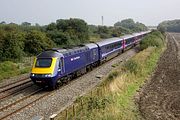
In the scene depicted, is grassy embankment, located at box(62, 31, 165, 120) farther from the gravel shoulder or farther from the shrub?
the gravel shoulder

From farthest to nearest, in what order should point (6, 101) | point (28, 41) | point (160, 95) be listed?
point (28, 41) → point (160, 95) → point (6, 101)

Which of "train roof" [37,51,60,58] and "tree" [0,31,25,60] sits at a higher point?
"train roof" [37,51,60,58]

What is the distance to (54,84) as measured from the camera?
945 inches

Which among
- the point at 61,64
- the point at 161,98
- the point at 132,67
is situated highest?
the point at 61,64

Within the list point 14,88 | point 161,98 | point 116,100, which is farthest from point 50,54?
point 161,98

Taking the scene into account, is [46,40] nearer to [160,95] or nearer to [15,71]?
[15,71]

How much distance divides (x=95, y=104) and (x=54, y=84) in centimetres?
729

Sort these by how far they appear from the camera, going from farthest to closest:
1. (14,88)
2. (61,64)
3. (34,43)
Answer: (34,43) → (14,88) → (61,64)

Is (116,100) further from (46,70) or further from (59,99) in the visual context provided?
(46,70)

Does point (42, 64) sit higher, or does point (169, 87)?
point (42, 64)

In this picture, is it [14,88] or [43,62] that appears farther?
[14,88]

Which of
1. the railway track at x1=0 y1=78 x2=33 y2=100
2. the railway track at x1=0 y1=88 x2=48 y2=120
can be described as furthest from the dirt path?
the railway track at x1=0 y1=78 x2=33 y2=100

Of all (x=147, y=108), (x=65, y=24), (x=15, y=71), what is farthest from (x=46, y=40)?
(x=147, y=108)

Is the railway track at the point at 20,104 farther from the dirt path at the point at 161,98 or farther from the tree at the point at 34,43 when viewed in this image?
the tree at the point at 34,43
